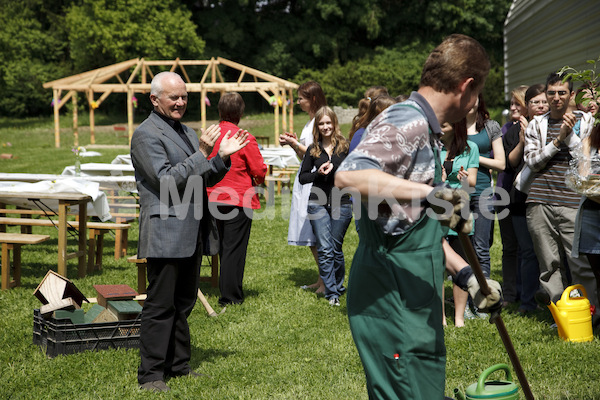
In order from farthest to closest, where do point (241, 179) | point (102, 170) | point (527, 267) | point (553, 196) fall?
point (102, 170)
point (241, 179)
point (527, 267)
point (553, 196)

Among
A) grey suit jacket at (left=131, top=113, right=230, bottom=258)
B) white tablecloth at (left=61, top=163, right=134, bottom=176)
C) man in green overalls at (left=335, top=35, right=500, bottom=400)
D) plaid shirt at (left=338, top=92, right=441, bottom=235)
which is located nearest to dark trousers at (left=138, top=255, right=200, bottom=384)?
grey suit jacket at (left=131, top=113, right=230, bottom=258)

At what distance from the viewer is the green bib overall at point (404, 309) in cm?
246

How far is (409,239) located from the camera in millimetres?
2438

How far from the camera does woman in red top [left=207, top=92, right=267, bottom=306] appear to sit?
6.47 meters

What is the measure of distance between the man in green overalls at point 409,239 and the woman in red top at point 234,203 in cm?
401

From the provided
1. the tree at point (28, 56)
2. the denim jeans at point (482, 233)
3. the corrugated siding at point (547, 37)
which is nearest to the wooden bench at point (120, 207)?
the denim jeans at point (482, 233)

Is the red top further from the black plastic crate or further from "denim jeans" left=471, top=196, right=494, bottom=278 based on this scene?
"denim jeans" left=471, top=196, right=494, bottom=278

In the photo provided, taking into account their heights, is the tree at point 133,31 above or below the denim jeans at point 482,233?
above

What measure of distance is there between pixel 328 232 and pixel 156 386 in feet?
8.86

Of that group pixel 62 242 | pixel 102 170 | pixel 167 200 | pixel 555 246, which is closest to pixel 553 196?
pixel 555 246

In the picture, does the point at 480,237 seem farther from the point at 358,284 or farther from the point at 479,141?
the point at 358,284

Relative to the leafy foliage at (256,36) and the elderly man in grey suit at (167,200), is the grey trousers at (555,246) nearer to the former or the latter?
the elderly man in grey suit at (167,200)

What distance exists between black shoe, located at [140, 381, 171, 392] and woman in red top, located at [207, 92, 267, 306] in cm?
214

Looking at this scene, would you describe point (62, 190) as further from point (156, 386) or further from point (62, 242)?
point (156, 386)
